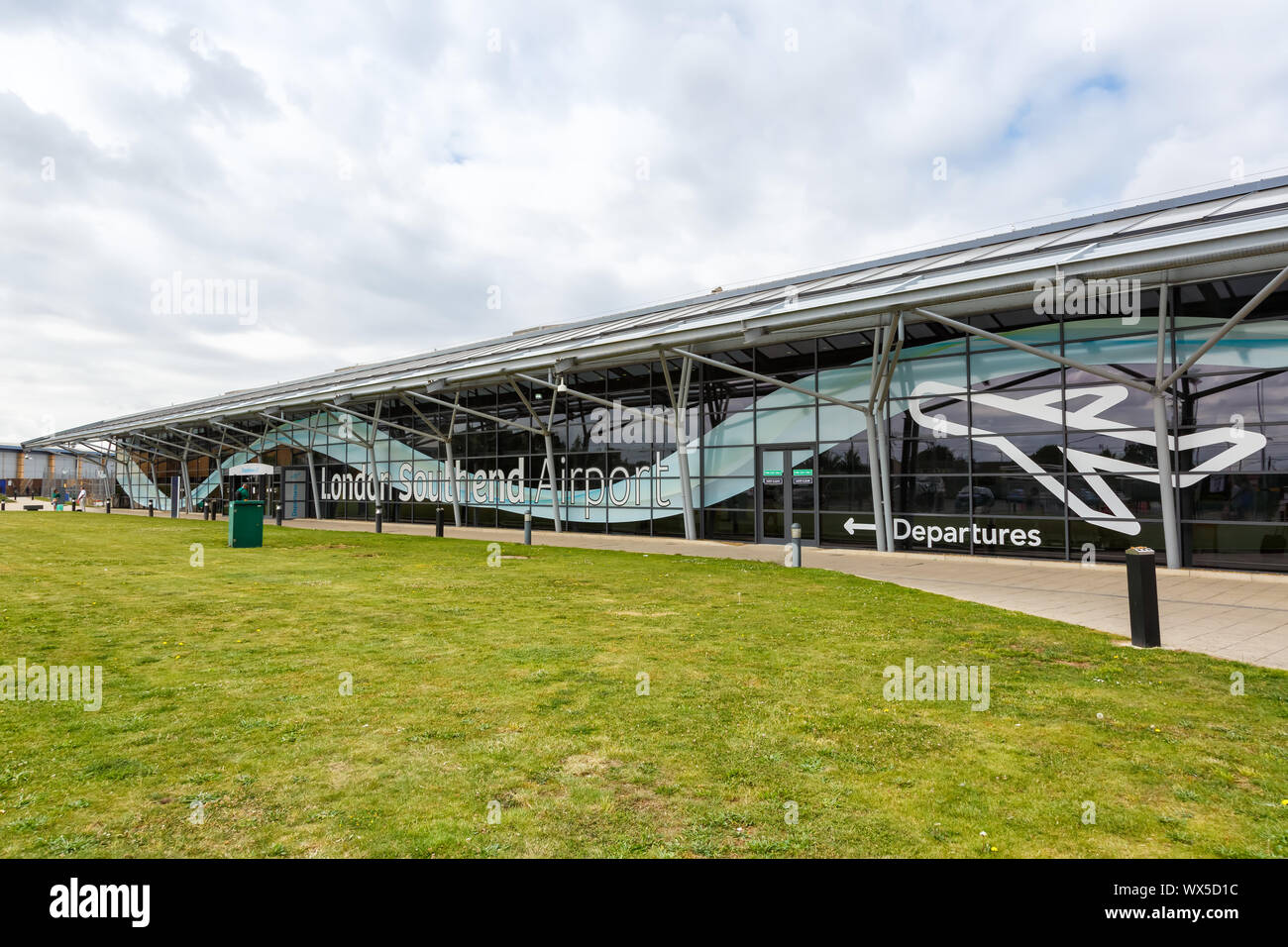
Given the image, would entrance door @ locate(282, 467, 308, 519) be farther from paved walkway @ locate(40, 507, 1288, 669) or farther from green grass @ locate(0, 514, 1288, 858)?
green grass @ locate(0, 514, 1288, 858)

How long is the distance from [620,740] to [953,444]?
16193 mm

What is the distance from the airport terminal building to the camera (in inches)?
557

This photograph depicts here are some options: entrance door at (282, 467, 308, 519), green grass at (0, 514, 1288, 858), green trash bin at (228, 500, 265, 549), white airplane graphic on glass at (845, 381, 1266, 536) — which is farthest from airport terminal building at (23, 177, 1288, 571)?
entrance door at (282, 467, 308, 519)

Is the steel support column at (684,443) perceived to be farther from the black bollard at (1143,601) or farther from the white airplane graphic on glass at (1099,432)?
the black bollard at (1143,601)

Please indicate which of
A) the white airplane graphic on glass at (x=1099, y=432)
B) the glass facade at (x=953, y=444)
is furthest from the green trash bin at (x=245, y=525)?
the white airplane graphic on glass at (x=1099, y=432)

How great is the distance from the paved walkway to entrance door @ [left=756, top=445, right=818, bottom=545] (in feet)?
4.34

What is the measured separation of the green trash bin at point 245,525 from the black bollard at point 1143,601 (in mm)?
20688

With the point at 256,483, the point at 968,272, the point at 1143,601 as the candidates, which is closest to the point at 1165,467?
the point at 968,272

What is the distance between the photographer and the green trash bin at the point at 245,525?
20.0m

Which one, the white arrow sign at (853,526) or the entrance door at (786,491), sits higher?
the entrance door at (786,491)

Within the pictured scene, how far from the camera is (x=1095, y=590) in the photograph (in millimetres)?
12008

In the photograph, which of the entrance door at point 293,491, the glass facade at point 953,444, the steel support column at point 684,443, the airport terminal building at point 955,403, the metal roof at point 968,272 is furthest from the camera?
the entrance door at point 293,491

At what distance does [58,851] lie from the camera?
3248mm

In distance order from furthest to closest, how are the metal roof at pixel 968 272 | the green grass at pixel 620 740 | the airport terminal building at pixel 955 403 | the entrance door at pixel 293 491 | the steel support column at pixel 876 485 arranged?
the entrance door at pixel 293 491, the steel support column at pixel 876 485, the airport terminal building at pixel 955 403, the metal roof at pixel 968 272, the green grass at pixel 620 740
